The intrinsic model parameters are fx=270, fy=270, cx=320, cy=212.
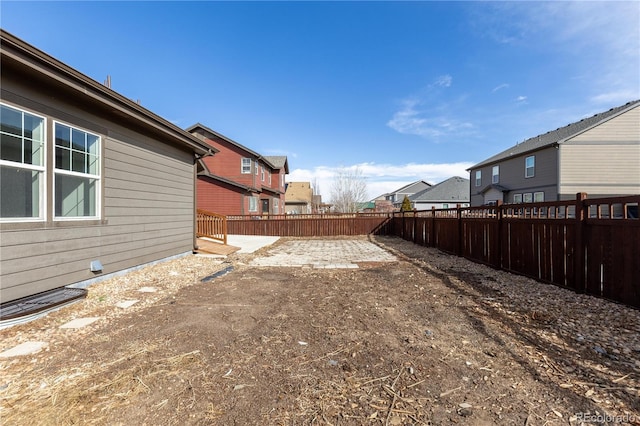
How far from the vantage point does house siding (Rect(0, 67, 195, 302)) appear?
3.59 meters

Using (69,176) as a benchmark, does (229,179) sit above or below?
above

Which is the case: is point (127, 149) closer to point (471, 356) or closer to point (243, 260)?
point (243, 260)

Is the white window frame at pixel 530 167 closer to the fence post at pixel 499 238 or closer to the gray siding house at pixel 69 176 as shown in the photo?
the fence post at pixel 499 238

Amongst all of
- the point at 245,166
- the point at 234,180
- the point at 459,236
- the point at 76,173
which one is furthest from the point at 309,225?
the point at 76,173

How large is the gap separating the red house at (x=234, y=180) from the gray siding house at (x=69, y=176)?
32.8 ft

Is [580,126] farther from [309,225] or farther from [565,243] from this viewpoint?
[565,243]

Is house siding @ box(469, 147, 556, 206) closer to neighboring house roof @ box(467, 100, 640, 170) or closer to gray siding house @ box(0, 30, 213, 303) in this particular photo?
neighboring house roof @ box(467, 100, 640, 170)

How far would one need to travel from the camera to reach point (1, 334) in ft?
9.52

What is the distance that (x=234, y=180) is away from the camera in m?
20.8

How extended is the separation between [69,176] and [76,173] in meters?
0.10

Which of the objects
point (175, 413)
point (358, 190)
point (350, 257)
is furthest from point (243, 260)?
point (358, 190)

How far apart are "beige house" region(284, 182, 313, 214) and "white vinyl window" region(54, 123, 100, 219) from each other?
33982 mm

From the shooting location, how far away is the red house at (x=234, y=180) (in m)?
18.2

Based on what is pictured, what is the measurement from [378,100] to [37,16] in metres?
15.1
